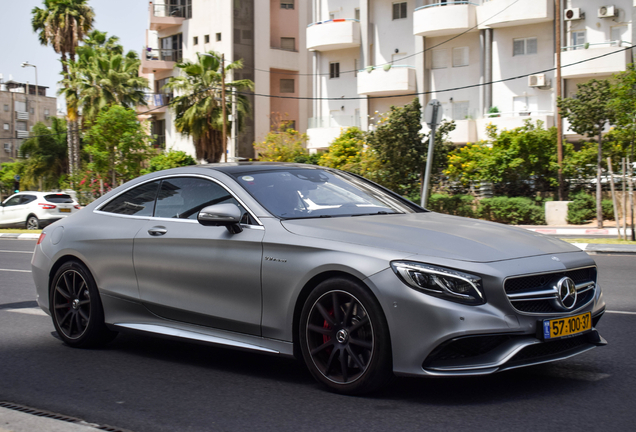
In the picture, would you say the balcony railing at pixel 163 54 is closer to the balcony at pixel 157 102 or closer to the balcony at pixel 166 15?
the balcony at pixel 166 15

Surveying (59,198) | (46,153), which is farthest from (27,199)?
(46,153)

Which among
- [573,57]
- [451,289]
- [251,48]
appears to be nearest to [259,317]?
[451,289]

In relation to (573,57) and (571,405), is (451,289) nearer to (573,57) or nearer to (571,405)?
(571,405)

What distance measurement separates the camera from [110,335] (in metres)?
6.23

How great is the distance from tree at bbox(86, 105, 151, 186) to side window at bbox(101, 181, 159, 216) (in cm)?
2799

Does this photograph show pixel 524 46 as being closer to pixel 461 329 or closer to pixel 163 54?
pixel 163 54

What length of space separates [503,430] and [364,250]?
1.27 metres

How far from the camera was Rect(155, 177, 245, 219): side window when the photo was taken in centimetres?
548

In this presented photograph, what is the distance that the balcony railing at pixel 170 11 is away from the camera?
53.3 m

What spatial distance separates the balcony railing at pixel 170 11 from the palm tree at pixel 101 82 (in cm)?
606

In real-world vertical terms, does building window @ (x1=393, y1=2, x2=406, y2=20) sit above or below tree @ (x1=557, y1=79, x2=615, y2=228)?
above

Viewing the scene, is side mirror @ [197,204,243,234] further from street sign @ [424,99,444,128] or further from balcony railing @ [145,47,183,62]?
balcony railing @ [145,47,183,62]

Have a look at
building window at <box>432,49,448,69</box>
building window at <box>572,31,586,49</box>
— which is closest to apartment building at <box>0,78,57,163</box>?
building window at <box>432,49,448,69</box>

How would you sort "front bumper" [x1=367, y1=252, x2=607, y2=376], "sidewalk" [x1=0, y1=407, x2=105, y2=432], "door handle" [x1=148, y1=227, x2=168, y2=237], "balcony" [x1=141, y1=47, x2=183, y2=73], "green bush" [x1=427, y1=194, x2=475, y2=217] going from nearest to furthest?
"sidewalk" [x1=0, y1=407, x2=105, y2=432], "front bumper" [x1=367, y1=252, x2=607, y2=376], "door handle" [x1=148, y1=227, x2=168, y2=237], "green bush" [x1=427, y1=194, x2=475, y2=217], "balcony" [x1=141, y1=47, x2=183, y2=73]
